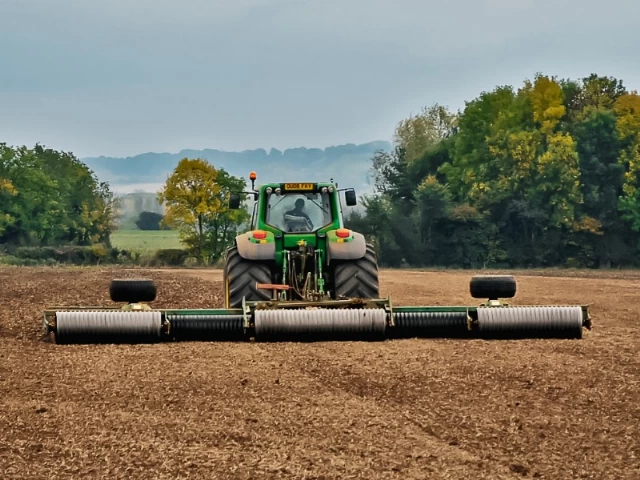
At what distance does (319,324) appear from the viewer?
36.4 ft

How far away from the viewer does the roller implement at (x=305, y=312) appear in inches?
440

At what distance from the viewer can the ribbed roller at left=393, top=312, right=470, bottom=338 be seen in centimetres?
1154

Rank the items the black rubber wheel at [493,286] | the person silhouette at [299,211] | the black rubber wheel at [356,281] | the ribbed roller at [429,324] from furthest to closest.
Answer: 1. the person silhouette at [299,211]
2. the black rubber wheel at [356,281]
3. the black rubber wheel at [493,286]
4. the ribbed roller at [429,324]

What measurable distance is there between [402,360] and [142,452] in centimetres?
473

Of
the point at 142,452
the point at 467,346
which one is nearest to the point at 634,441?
the point at 142,452

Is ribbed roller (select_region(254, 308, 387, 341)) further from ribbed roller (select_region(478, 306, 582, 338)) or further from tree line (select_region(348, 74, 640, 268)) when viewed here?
tree line (select_region(348, 74, 640, 268))

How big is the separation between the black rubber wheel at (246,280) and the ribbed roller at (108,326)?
6.21 ft

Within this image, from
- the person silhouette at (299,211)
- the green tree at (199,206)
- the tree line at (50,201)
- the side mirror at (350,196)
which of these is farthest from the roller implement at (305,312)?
the tree line at (50,201)

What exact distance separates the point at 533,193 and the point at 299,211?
130 feet

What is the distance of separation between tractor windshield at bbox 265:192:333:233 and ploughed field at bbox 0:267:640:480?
5.76ft

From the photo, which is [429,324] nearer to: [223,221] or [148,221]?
[223,221]

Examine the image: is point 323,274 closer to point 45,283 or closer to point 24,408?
point 24,408

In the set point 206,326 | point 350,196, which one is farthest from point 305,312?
point 350,196

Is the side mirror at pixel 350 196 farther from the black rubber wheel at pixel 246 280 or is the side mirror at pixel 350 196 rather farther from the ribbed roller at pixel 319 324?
the ribbed roller at pixel 319 324
